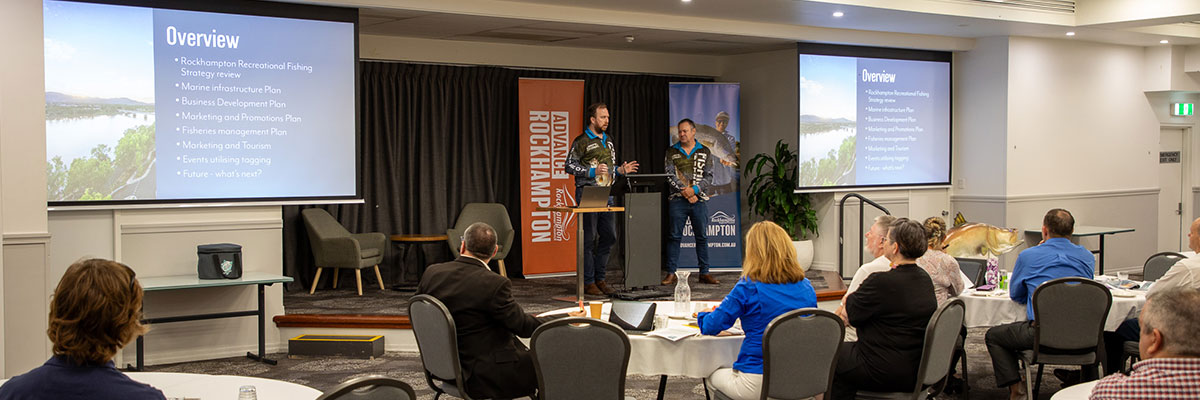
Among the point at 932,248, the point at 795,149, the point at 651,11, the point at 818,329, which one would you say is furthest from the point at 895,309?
the point at 795,149

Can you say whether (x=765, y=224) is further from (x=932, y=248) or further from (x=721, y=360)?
(x=932, y=248)

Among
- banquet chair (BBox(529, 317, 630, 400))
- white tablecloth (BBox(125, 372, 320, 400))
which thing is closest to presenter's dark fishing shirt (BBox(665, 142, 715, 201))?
banquet chair (BBox(529, 317, 630, 400))

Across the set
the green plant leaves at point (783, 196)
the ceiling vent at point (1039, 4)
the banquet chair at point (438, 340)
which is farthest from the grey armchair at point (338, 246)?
the ceiling vent at point (1039, 4)

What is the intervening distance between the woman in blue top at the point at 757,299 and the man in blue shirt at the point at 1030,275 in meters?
1.79

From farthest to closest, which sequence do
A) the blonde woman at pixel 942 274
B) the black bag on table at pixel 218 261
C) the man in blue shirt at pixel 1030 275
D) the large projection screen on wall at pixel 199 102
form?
the black bag on table at pixel 218 261 < the large projection screen on wall at pixel 199 102 < the man in blue shirt at pixel 1030 275 < the blonde woman at pixel 942 274

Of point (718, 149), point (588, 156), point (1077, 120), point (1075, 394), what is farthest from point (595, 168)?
point (1077, 120)

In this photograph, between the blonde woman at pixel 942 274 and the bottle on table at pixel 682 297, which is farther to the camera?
the blonde woman at pixel 942 274

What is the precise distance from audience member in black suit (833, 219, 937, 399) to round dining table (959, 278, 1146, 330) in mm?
1375

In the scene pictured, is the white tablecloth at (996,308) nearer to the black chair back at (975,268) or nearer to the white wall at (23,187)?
the black chair back at (975,268)

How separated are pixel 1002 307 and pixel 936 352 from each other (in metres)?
1.57

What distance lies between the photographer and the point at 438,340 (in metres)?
4.13

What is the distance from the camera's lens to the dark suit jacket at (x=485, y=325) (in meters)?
4.11

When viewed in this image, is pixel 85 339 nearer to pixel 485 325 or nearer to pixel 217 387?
pixel 217 387

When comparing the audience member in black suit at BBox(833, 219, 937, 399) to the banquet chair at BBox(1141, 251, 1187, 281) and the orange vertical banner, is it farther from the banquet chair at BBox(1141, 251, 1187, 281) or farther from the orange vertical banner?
the orange vertical banner
